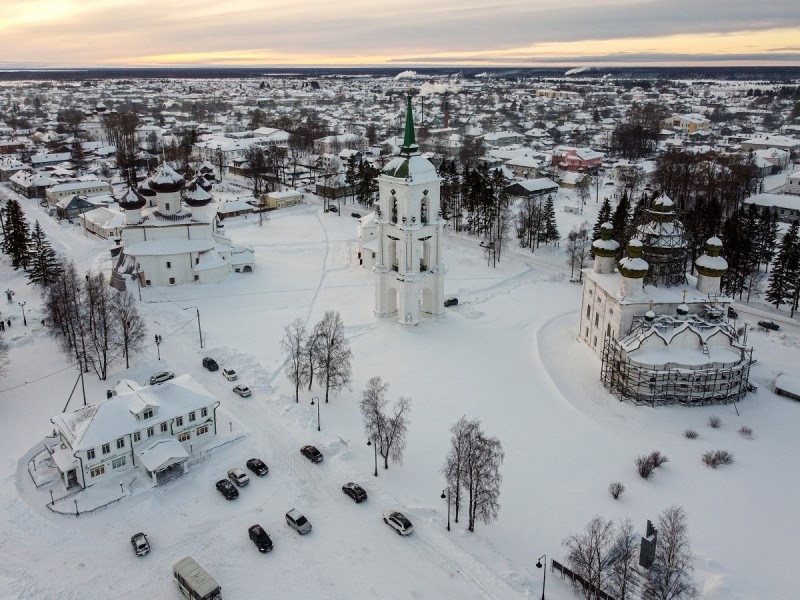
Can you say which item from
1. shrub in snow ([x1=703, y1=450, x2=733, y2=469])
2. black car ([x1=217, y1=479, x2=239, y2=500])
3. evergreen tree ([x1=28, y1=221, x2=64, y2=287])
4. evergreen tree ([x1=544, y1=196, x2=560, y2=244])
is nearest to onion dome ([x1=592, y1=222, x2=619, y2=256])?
shrub in snow ([x1=703, y1=450, x2=733, y2=469])

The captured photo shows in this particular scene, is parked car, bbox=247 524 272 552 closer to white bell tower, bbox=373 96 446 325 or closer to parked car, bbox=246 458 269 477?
parked car, bbox=246 458 269 477

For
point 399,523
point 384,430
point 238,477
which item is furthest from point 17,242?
point 399,523

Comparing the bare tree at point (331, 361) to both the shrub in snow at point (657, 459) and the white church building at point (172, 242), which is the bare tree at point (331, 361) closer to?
the shrub in snow at point (657, 459)

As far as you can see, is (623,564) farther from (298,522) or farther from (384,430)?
(298,522)

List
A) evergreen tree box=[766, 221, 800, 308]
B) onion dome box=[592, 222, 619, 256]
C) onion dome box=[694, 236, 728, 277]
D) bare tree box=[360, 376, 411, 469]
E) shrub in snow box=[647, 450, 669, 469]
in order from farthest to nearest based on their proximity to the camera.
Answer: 1. evergreen tree box=[766, 221, 800, 308]
2. onion dome box=[592, 222, 619, 256]
3. onion dome box=[694, 236, 728, 277]
4. bare tree box=[360, 376, 411, 469]
5. shrub in snow box=[647, 450, 669, 469]

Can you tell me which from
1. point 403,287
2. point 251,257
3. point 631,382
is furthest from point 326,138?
point 631,382

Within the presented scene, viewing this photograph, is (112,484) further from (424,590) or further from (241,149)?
(241,149)
